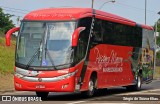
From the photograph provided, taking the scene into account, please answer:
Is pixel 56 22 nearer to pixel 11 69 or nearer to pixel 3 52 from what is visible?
→ pixel 11 69

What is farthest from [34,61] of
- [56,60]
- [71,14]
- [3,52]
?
[3,52]

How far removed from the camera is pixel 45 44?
18.2 meters

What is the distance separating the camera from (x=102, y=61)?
838 inches

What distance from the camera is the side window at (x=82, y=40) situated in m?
18.4

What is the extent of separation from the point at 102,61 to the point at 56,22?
147 inches

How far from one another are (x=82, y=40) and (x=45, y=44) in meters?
1.55

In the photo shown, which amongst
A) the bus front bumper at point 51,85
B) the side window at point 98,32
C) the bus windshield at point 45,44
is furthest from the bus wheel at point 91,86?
the bus windshield at point 45,44

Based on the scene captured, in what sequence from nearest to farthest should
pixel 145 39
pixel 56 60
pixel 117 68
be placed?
pixel 56 60 < pixel 117 68 < pixel 145 39

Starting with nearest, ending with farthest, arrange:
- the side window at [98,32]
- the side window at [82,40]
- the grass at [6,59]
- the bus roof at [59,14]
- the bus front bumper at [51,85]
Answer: the bus front bumper at [51,85] → the side window at [82,40] → the bus roof at [59,14] → the side window at [98,32] → the grass at [6,59]

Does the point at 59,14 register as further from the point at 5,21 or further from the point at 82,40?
the point at 5,21

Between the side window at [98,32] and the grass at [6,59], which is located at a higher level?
the side window at [98,32]

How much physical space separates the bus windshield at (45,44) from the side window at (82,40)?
41 cm

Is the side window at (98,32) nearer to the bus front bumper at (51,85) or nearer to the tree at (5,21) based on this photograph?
the bus front bumper at (51,85)

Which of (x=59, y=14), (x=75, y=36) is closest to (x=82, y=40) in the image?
(x=75, y=36)
